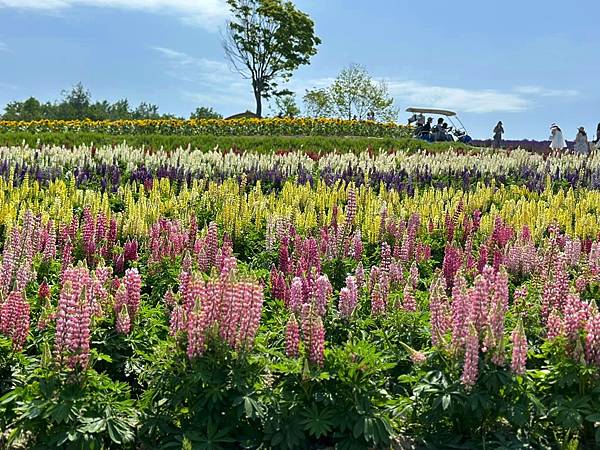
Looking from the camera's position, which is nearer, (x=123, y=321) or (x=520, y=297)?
(x=123, y=321)

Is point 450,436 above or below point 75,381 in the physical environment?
below

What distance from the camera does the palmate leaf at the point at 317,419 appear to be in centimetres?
403

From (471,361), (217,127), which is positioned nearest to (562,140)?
(217,127)

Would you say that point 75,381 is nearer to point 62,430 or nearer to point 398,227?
point 62,430

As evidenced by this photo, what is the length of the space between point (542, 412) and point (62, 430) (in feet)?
9.04

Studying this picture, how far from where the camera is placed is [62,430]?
13.1ft

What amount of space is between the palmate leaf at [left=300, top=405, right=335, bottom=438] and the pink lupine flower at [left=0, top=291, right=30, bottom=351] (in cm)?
199

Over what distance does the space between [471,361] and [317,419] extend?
0.94 m

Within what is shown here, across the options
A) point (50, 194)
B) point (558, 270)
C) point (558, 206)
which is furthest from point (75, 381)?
point (558, 206)

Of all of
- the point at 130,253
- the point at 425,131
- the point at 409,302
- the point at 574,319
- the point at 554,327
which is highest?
the point at 425,131

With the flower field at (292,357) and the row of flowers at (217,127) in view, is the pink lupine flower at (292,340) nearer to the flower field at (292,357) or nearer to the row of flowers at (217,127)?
the flower field at (292,357)

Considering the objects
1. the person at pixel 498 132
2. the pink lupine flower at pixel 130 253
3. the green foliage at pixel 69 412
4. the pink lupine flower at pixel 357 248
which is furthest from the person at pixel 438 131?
the green foliage at pixel 69 412

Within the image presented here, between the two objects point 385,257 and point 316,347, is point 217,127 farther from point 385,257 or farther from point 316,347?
point 316,347

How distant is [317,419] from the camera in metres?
4.10
